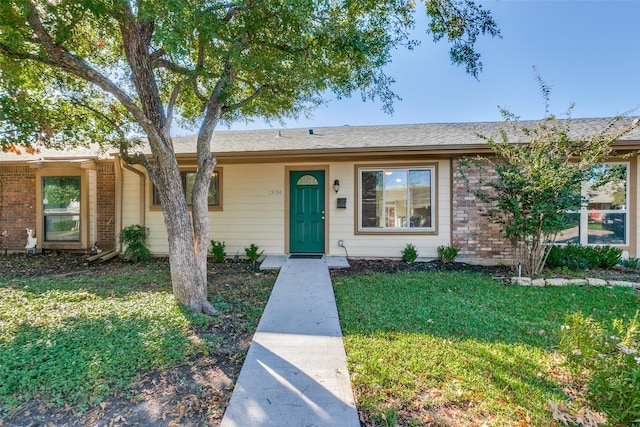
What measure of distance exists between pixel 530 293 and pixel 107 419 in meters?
5.92

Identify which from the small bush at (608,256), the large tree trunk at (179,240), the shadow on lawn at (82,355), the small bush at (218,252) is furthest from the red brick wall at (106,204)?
the small bush at (608,256)

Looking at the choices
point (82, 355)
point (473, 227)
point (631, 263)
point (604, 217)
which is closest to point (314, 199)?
point (473, 227)

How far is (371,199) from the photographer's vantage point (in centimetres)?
766

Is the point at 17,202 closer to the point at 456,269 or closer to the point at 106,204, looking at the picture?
the point at 106,204

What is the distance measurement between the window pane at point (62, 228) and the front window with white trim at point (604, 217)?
509 inches

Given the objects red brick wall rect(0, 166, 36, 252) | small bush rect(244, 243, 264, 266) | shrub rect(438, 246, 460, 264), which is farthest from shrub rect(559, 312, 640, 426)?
red brick wall rect(0, 166, 36, 252)

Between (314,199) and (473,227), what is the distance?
13.4 feet

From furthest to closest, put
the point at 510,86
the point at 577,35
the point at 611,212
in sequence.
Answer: the point at 577,35, the point at 510,86, the point at 611,212

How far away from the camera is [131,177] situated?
8.07 meters

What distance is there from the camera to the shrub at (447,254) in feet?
23.4

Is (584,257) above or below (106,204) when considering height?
below

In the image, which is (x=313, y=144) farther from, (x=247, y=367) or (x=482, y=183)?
(x=247, y=367)

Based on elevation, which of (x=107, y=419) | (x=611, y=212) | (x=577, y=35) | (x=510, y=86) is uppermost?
(x=577, y=35)

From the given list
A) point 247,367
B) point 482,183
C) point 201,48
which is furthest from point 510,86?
point 247,367
